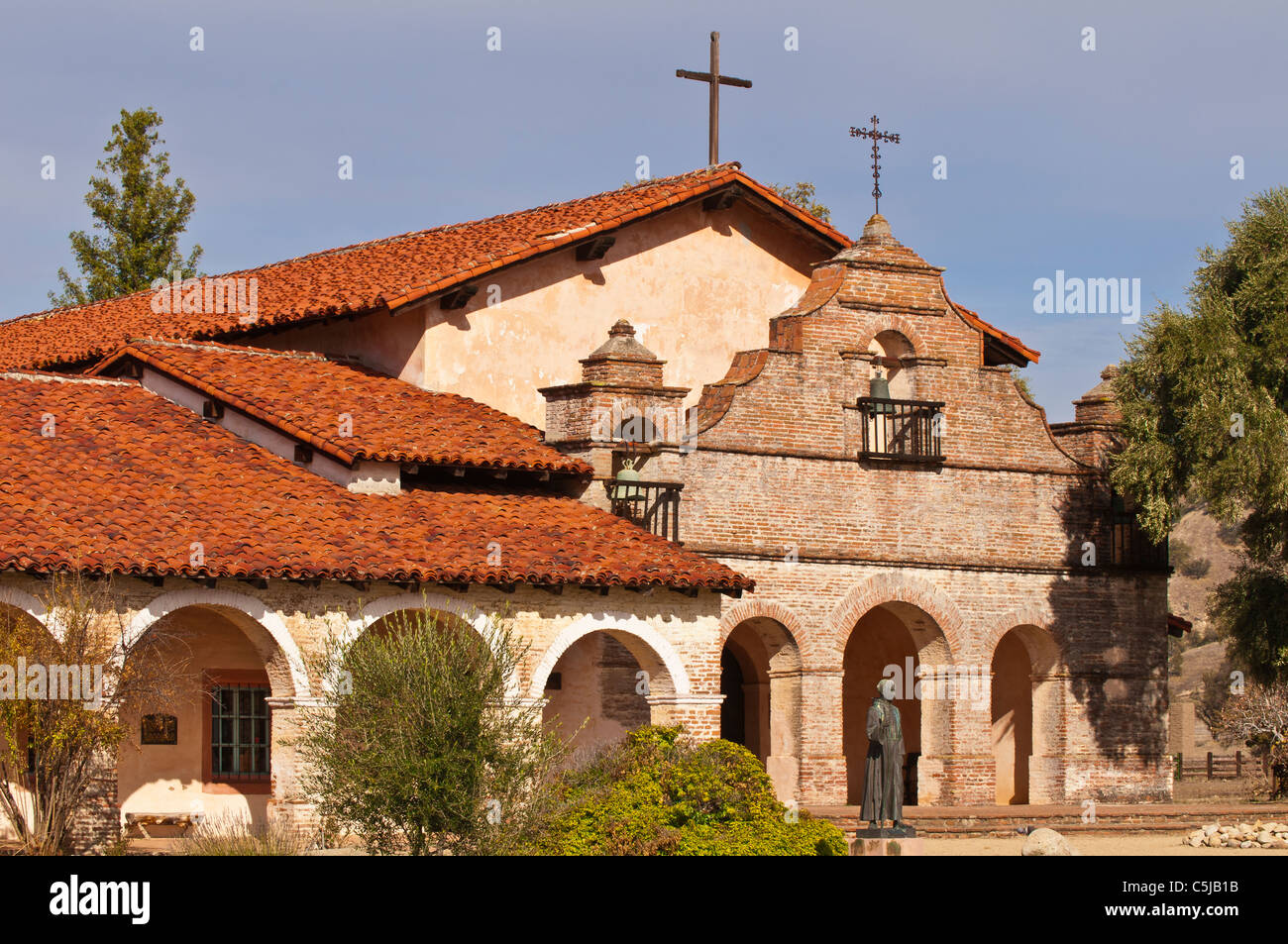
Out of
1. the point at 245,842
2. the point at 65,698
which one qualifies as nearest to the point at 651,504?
the point at 245,842

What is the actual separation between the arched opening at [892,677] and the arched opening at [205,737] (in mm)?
8764

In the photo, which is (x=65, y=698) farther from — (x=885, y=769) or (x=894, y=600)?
(x=894, y=600)

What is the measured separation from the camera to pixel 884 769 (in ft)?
76.3

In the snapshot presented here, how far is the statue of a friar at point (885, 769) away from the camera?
23.2 metres

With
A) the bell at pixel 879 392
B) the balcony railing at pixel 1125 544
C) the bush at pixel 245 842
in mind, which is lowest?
the bush at pixel 245 842

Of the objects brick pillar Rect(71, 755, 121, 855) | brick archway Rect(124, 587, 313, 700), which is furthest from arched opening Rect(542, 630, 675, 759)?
brick pillar Rect(71, 755, 121, 855)

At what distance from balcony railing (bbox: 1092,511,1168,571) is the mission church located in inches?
1.8

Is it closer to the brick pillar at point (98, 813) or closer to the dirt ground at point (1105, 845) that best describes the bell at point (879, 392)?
the dirt ground at point (1105, 845)

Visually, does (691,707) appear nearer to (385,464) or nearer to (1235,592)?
(385,464)

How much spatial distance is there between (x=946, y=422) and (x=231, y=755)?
11.0 metres

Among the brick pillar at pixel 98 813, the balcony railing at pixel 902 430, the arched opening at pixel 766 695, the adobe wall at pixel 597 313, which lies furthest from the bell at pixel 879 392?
the brick pillar at pixel 98 813

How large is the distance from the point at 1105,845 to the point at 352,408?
1101cm

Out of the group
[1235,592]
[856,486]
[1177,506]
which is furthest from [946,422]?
[1235,592]
